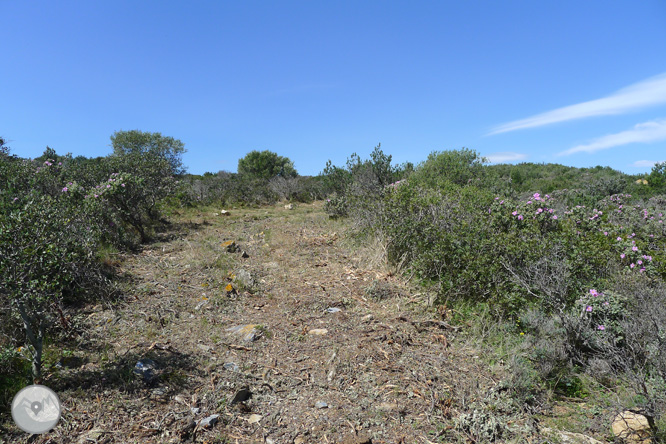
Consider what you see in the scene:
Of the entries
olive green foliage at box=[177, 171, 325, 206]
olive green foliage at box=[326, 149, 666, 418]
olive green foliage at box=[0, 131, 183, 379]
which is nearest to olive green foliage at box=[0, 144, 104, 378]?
olive green foliage at box=[0, 131, 183, 379]

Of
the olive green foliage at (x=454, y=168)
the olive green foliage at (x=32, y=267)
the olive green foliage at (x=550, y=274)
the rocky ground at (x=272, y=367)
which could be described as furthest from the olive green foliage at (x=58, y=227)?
the olive green foliage at (x=454, y=168)

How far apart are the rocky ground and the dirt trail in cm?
1

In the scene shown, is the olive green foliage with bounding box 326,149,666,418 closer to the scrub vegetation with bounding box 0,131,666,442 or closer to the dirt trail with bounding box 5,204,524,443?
the scrub vegetation with bounding box 0,131,666,442

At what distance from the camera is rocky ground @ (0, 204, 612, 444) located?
2838 mm

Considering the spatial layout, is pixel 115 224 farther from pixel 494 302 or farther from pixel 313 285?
pixel 494 302

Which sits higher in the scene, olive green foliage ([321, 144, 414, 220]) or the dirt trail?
olive green foliage ([321, 144, 414, 220])

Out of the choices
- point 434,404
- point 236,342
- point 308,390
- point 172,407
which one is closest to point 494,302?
point 434,404

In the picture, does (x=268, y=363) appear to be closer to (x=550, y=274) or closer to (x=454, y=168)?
(x=550, y=274)

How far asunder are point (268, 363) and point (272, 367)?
0.09 meters

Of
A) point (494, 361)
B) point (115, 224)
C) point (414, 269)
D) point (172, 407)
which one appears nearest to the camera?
point (172, 407)

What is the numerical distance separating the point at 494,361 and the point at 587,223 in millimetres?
3886

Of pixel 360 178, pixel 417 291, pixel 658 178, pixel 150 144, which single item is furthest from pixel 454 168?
pixel 150 144

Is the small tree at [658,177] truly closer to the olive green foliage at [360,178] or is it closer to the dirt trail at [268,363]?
the olive green foliage at [360,178]

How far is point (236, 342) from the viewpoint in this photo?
4281 mm
